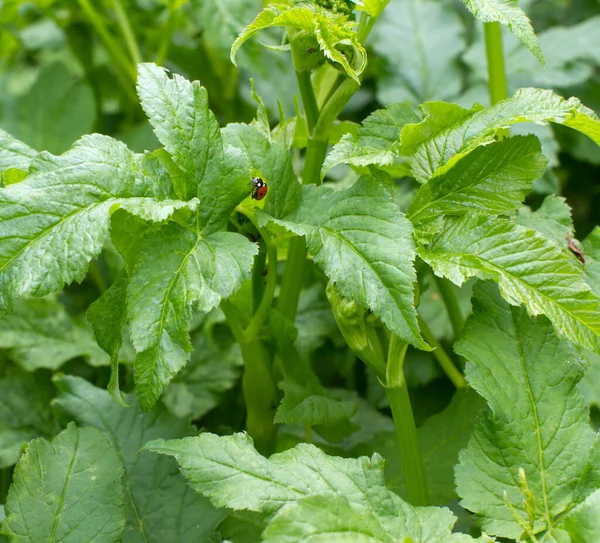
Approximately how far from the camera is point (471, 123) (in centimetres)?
96

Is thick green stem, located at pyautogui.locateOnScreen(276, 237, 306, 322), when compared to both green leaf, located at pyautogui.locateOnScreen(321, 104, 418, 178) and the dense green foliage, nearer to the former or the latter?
the dense green foliage

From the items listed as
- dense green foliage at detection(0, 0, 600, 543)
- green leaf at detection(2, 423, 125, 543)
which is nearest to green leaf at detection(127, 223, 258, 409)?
dense green foliage at detection(0, 0, 600, 543)

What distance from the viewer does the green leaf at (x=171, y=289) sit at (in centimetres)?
81

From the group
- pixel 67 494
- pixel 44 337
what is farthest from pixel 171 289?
pixel 44 337

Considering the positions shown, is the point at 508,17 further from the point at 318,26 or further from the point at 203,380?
the point at 203,380

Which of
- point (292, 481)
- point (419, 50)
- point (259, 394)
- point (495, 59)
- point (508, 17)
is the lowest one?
point (259, 394)

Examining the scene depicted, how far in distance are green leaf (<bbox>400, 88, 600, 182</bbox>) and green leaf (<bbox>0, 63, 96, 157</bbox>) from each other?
1052 millimetres

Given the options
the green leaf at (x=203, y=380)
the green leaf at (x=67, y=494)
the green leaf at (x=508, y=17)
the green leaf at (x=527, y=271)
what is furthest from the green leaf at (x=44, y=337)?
the green leaf at (x=508, y=17)

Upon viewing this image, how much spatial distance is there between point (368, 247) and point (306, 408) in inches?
11.7

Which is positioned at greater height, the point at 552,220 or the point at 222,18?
the point at 222,18

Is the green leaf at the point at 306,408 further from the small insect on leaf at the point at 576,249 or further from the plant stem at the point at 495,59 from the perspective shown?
the plant stem at the point at 495,59

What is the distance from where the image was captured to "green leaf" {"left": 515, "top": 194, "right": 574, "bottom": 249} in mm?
1086

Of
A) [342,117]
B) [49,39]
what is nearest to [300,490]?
[342,117]

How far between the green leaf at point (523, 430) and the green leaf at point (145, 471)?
15.2 inches
